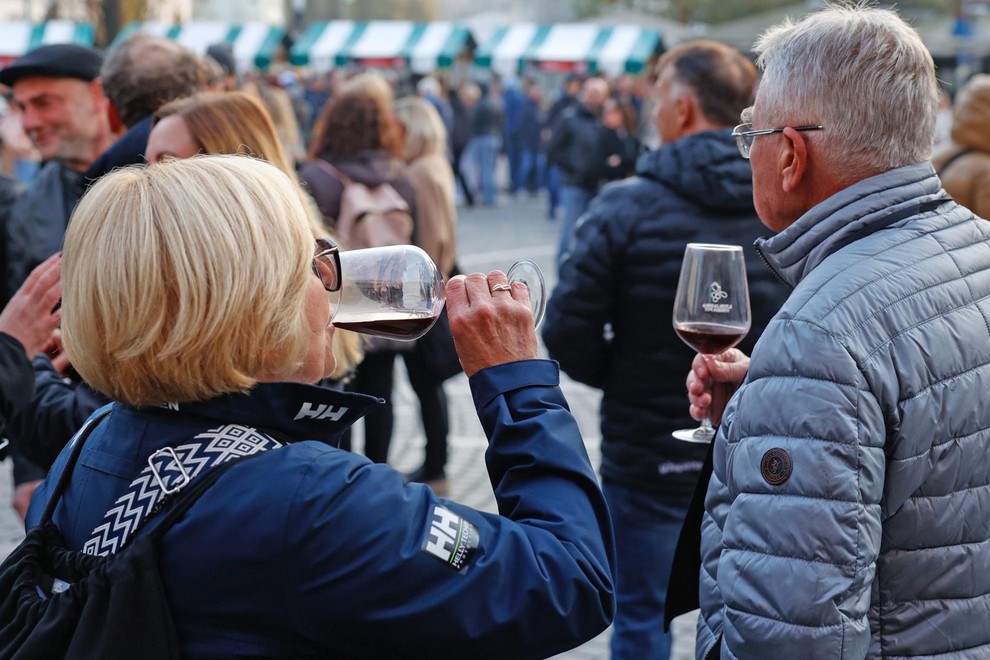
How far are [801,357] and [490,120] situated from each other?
21233 mm

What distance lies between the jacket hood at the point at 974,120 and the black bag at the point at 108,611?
14.8 feet

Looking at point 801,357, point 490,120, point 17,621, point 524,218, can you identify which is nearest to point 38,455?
point 17,621

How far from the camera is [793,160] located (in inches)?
82.4

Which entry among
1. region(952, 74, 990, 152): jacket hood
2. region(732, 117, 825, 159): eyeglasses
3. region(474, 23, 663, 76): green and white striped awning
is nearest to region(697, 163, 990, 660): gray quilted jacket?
region(732, 117, 825, 159): eyeglasses

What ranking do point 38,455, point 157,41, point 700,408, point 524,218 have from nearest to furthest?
point 700,408, point 38,455, point 157,41, point 524,218

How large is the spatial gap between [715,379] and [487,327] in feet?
3.11

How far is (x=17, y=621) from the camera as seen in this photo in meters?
1.63

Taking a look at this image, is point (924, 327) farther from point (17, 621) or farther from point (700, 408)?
point (17, 621)

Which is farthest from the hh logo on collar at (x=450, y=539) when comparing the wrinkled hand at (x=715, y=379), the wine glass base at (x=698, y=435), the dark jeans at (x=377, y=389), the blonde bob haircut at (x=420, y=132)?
the blonde bob haircut at (x=420, y=132)

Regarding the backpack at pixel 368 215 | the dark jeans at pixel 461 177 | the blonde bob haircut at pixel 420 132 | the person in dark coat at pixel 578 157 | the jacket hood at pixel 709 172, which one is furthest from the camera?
the dark jeans at pixel 461 177

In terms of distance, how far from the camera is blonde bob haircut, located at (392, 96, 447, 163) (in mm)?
7254

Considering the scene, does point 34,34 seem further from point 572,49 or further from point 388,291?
point 388,291

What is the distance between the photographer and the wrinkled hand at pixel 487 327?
1.85m

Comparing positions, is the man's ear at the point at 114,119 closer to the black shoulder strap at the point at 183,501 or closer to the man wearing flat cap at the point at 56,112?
the man wearing flat cap at the point at 56,112
